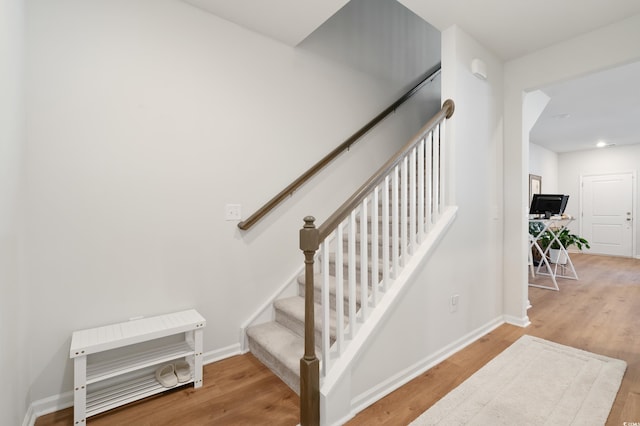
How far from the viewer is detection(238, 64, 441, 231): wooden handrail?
7.66 feet

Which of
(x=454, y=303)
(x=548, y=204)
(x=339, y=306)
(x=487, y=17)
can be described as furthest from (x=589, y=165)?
(x=339, y=306)

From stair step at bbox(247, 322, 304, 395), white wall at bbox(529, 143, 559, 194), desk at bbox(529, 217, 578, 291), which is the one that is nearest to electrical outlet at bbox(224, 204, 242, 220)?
stair step at bbox(247, 322, 304, 395)

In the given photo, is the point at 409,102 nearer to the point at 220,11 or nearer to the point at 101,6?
the point at 220,11

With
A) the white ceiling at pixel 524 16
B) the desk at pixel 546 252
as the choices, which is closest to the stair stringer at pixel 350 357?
the white ceiling at pixel 524 16

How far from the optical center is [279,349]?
1.99 m

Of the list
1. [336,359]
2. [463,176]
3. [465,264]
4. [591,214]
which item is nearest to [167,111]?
[336,359]

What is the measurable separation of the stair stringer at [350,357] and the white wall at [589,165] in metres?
8.22

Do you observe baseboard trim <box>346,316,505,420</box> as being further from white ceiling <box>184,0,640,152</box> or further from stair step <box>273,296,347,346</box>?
white ceiling <box>184,0,640,152</box>

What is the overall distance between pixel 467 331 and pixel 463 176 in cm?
130

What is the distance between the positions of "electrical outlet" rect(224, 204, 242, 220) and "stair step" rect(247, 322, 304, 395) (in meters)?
0.88

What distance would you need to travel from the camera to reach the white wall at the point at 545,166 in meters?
7.00

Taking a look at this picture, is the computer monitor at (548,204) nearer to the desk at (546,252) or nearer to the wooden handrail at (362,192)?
the desk at (546,252)

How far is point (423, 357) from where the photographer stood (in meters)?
2.07

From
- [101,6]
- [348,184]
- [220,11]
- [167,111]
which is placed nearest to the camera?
[101,6]
